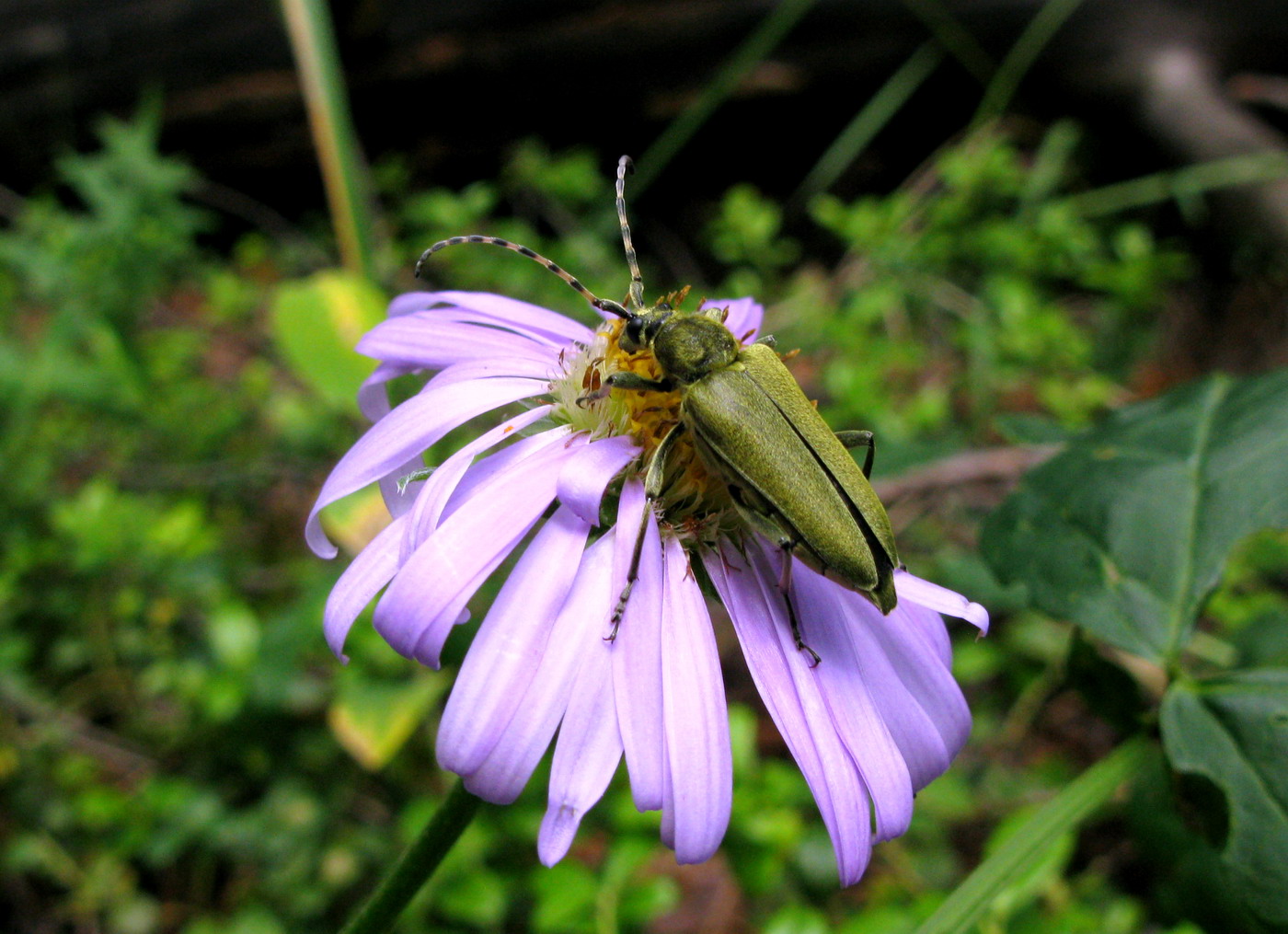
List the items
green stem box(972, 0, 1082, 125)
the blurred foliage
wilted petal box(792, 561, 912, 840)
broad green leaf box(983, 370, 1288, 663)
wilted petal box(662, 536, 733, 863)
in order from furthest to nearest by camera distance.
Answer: green stem box(972, 0, 1082, 125)
the blurred foliage
broad green leaf box(983, 370, 1288, 663)
wilted petal box(792, 561, 912, 840)
wilted petal box(662, 536, 733, 863)

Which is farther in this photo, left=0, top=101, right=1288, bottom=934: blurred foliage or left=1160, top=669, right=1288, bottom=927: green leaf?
left=0, top=101, right=1288, bottom=934: blurred foliage

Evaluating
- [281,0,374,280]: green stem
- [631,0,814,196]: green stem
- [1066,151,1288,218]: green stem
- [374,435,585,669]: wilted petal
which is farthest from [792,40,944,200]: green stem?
[374,435,585,669]: wilted petal

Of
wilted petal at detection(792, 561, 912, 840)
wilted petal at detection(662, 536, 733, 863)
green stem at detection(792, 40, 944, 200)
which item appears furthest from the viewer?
green stem at detection(792, 40, 944, 200)

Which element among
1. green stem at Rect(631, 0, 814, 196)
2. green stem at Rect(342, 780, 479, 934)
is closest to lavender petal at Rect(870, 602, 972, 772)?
green stem at Rect(342, 780, 479, 934)

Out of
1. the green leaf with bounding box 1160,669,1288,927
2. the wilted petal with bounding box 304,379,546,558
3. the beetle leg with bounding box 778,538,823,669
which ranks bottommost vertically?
the green leaf with bounding box 1160,669,1288,927

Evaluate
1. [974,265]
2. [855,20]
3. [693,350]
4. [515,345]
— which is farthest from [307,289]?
[855,20]

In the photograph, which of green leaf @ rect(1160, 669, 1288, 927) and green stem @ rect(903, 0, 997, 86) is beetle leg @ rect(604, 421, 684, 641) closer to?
green leaf @ rect(1160, 669, 1288, 927)

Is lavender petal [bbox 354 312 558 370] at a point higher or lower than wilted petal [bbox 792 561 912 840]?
higher
